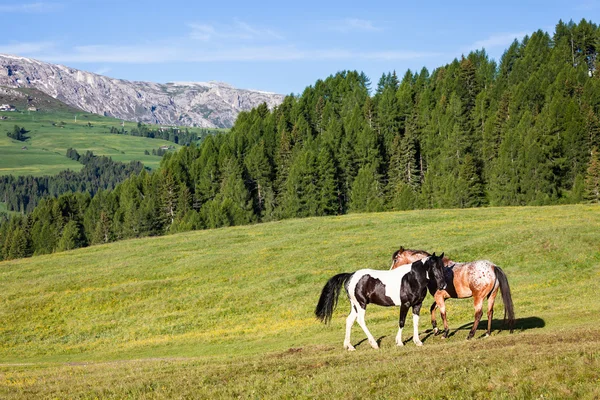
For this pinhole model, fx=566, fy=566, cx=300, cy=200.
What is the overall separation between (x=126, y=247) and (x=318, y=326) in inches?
2089

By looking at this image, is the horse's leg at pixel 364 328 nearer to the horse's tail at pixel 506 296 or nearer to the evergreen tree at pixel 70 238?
the horse's tail at pixel 506 296

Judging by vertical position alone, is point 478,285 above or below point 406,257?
below

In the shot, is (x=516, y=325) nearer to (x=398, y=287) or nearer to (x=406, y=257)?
(x=406, y=257)

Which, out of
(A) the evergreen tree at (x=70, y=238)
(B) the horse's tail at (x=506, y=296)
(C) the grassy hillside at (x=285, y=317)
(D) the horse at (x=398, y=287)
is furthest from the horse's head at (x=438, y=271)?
(A) the evergreen tree at (x=70, y=238)

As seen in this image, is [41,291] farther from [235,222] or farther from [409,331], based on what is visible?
[235,222]

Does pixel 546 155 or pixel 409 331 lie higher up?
pixel 546 155

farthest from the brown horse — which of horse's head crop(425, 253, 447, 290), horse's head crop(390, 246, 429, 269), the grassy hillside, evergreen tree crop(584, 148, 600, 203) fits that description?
evergreen tree crop(584, 148, 600, 203)

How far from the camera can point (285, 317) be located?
125 ft

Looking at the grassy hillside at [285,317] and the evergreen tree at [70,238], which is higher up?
the grassy hillside at [285,317]

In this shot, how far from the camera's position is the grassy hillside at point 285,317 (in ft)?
48.5

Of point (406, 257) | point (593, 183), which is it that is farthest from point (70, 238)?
point (406, 257)

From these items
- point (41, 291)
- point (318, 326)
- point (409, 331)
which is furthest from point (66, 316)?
point (409, 331)

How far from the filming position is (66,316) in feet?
151

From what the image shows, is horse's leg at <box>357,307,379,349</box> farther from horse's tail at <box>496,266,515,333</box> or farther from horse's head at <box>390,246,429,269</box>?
horse's tail at <box>496,266,515,333</box>
